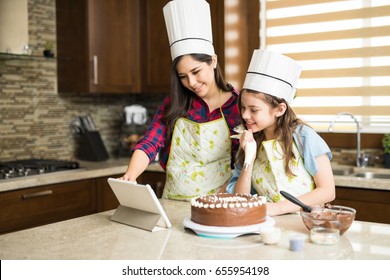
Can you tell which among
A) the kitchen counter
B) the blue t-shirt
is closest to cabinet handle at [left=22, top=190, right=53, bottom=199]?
the kitchen counter

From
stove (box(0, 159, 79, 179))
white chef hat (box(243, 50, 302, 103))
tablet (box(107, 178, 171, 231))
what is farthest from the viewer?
stove (box(0, 159, 79, 179))

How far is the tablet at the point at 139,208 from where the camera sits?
5.51 feet

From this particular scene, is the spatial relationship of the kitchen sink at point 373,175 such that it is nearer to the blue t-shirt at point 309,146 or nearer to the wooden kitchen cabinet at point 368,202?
the wooden kitchen cabinet at point 368,202

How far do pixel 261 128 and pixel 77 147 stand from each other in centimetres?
250

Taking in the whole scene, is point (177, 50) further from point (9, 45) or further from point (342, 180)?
point (9, 45)

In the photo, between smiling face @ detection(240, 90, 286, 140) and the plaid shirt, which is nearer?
Answer: smiling face @ detection(240, 90, 286, 140)

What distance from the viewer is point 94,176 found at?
3.44 metres

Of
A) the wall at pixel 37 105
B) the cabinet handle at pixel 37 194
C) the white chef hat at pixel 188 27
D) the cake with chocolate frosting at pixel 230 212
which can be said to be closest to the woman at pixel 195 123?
the white chef hat at pixel 188 27

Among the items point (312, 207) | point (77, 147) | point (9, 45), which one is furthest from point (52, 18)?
point (312, 207)

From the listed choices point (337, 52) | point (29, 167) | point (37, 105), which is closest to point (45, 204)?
point (29, 167)

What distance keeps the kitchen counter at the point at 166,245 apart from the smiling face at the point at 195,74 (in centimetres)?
65

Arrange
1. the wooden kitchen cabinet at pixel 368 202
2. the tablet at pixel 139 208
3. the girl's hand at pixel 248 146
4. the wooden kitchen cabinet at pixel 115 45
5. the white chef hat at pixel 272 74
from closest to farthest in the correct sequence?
the tablet at pixel 139 208, the girl's hand at pixel 248 146, the white chef hat at pixel 272 74, the wooden kitchen cabinet at pixel 368 202, the wooden kitchen cabinet at pixel 115 45

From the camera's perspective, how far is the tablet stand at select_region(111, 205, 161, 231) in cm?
171

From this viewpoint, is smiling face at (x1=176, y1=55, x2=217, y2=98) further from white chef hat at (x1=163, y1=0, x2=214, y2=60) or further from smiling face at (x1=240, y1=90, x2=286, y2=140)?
smiling face at (x1=240, y1=90, x2=286, y2=140)
